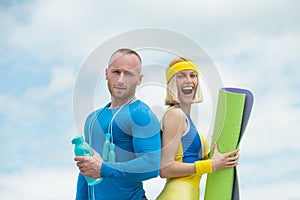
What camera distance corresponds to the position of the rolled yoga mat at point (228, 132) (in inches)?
155

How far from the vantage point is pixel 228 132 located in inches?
156

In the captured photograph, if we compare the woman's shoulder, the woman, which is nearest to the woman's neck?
the woman

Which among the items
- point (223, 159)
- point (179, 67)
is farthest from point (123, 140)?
point (223, 159)

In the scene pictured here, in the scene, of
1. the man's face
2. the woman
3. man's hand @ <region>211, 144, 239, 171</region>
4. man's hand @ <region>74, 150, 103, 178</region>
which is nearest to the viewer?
man's hand @ <region>74, 150, 103, 178</region>

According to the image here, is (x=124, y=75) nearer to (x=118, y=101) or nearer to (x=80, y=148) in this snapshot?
(x=118, y=101)

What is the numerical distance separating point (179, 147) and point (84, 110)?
0.85 metres

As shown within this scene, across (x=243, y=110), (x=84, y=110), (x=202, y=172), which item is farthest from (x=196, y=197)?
(x=84, y=110)

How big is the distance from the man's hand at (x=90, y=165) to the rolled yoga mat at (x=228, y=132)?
44.5 inches

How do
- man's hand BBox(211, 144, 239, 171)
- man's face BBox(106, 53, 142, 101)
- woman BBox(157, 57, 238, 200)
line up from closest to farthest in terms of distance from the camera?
man's face BBox(106, 53, 142, 101), woman BBox(157, 57, 238, 200), man's hand BBox(211, 144, 239, 171)

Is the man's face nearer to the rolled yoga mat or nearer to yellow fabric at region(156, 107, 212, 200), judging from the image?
yellow fabric at region(156, 107, 212, 200)

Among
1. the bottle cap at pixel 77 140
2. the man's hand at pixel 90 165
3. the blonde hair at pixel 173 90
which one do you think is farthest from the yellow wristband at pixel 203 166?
the bottle cap at pixel 77 140

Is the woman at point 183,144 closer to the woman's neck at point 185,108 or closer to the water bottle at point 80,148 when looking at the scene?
the woman's neck at point 185,108

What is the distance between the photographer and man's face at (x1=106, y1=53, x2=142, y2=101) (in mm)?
3457

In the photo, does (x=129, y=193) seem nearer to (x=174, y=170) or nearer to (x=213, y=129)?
(x=174, y=170)
